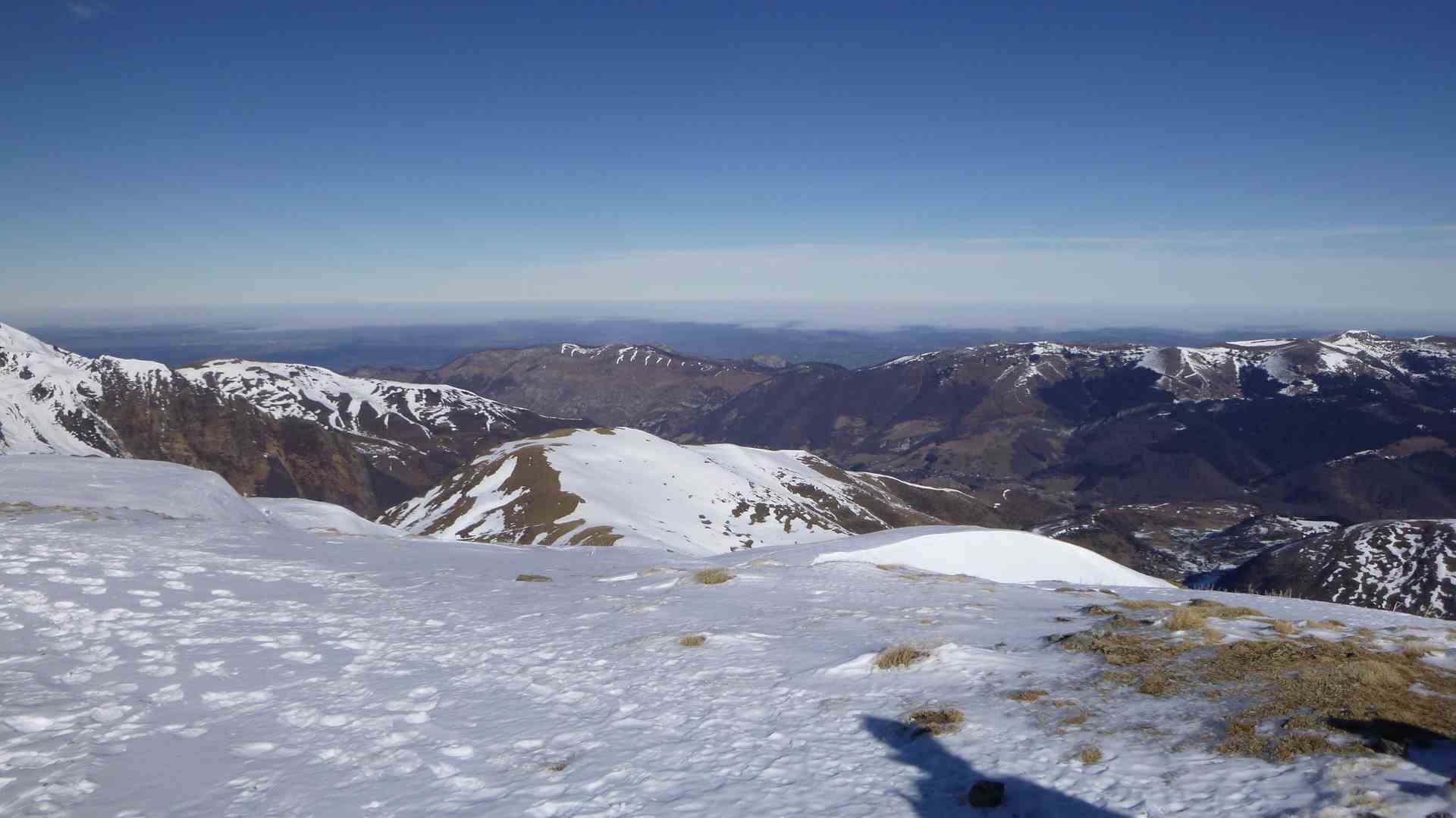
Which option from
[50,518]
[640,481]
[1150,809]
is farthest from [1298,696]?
[640,481]

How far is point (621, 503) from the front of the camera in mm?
133125

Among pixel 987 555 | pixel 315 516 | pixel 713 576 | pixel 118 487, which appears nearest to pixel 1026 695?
pixel 713 576

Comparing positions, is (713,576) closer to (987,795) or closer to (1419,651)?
(987,795)

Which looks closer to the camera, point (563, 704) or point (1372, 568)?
point (563, 704)

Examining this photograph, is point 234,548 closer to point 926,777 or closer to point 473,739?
point 473,739

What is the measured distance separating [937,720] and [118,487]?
3371 cm

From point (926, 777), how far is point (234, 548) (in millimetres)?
20739

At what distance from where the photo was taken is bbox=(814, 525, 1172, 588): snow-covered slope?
28672mm

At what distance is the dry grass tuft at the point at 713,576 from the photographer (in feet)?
62.8

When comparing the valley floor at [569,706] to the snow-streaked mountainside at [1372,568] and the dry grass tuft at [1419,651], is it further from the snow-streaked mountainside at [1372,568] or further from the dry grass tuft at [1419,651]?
the snow-streaked mountainside at [1372,568]

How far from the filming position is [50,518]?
21.5 m

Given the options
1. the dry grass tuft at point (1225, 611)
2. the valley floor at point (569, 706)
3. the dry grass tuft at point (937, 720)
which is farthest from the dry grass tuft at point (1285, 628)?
the dry grass tuft at point (937, 720)

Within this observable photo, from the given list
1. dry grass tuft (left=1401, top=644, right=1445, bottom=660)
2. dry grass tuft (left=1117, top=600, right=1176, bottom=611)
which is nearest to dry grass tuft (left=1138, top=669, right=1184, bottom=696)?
dry grass tuft (left=1401, top=644, right=1445, bottom=660)

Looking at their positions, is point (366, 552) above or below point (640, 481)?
above
